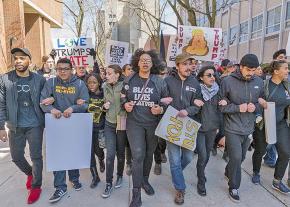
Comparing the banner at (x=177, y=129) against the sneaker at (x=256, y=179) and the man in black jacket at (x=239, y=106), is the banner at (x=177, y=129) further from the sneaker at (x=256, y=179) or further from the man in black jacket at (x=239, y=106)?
the sneaker at (x=256, y=179)

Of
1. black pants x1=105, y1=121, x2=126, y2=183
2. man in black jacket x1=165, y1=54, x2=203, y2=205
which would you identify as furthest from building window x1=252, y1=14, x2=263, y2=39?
black pants x1=105, y1=121, x2=126, y2=183

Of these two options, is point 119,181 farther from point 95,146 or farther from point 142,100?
point 142,100

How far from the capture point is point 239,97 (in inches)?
154

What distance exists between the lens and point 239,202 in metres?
4.00

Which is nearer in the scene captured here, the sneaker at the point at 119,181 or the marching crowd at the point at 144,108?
the marching crowd at the point at 144,108

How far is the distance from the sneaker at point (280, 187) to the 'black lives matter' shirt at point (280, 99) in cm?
91

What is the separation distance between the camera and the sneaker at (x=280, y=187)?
4234 mm

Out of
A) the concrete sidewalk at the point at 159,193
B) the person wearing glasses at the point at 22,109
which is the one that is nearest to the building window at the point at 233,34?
the concrete sidewalk at the point at 159,193

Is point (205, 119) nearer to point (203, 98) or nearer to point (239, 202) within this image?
point (203, 98)

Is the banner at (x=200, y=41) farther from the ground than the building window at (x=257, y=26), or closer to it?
closer to it

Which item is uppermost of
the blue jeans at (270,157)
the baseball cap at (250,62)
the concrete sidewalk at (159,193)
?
the baseball cap at (250,62)

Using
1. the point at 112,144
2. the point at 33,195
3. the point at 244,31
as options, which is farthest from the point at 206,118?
the point at 244,31

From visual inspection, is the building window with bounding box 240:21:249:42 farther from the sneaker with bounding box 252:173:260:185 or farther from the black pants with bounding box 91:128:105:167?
the black pants with bounding box 91:128:105:167

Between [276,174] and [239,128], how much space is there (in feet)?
3.49
